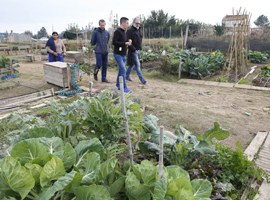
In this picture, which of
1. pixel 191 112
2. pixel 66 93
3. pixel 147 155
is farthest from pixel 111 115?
pixel 66 93

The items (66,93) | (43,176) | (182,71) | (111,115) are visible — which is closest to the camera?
(43,176)

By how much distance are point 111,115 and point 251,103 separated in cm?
427

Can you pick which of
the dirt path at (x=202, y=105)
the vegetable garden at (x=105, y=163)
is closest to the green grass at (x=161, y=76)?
the dirt path at (x=202, y=105)

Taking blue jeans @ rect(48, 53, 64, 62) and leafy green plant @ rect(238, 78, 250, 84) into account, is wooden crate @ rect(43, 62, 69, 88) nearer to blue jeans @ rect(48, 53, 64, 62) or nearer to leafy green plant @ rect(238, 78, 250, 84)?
blue jeans @ rect(48, 53, 64, 62)

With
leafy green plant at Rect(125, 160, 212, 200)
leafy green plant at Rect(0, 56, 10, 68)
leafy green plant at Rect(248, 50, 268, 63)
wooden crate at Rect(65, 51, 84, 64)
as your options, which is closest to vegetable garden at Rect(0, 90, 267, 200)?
leafy green plant at Rect(125, 160, 212, 200)

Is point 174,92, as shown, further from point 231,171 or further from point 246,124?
point 231,171

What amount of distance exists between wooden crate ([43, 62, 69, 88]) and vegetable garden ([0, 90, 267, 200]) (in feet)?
12.5

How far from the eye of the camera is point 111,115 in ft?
7.76

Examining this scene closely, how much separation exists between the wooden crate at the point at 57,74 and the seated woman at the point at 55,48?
536 millimetres

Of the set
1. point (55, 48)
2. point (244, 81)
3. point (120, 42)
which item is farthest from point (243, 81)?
point (55, 48)

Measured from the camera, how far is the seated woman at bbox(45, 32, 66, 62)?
22.8 ft

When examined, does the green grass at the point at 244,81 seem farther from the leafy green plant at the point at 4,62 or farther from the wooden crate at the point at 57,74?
the leafy green plant at the point at 4,62

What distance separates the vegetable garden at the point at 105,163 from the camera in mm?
1442

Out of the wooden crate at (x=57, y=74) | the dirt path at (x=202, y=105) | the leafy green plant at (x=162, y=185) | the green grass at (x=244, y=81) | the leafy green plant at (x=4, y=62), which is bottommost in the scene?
the dirt path at (x=202, y=105)
